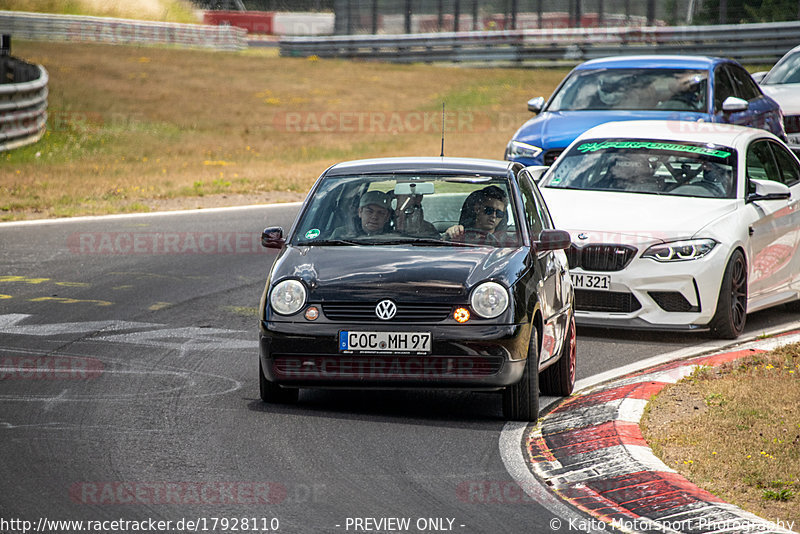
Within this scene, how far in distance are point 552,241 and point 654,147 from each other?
3721mm

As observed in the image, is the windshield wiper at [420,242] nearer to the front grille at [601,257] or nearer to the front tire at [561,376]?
the front tire at [561,376]

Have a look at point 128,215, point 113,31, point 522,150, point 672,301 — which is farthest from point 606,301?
point 113,31

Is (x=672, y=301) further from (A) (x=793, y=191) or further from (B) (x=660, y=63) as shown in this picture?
(B) (x=660, y=63)

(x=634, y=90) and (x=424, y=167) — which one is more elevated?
(x=424, y=167)

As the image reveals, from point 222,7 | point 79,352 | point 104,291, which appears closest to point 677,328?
point 79,352

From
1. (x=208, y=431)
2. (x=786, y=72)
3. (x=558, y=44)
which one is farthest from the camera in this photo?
(x=558, y=44)

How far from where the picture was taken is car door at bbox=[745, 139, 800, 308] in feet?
34.3

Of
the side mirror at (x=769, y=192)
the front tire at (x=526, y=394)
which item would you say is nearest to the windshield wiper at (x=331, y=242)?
the front tire at (x=526, y=394)

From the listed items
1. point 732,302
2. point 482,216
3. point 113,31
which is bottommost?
point 113,31

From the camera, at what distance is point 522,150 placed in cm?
1510

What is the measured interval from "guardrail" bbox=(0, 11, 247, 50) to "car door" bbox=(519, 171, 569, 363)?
5271 centimetres

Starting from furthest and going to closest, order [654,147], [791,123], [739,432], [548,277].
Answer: [791,123] → [654,147] → [548,277] → [739,432]

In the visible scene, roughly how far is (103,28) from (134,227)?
4801 centimetres

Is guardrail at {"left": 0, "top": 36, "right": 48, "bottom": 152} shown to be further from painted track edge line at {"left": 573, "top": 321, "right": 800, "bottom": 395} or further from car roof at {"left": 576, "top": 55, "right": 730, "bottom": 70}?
painted track edge line at {"left": 573, "top": 321, "right": 800, "bottom": 395}
